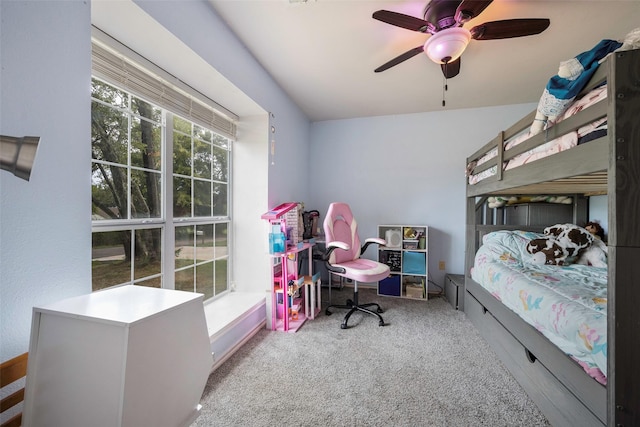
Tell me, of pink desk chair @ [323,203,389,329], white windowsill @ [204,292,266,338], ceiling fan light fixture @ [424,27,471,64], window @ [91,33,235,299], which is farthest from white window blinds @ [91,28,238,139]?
ceiling fan light fixture @ [424,27,471,64]

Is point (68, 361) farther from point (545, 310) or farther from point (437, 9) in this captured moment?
point (437, 9)

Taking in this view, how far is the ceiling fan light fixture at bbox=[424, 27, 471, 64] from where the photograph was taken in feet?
4.81

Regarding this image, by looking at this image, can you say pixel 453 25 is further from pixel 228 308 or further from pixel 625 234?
pixel 228 308

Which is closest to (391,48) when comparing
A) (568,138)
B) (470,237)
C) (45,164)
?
(568,138)

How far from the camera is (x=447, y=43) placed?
1.51m

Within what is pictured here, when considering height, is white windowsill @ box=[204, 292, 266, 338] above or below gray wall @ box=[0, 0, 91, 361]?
below

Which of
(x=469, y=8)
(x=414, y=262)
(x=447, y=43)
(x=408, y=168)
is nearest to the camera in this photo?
(x=469, y=8)

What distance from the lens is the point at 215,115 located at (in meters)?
2.16

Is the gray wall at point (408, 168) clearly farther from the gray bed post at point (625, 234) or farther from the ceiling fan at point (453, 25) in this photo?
the gray bed post at point (625, 234)

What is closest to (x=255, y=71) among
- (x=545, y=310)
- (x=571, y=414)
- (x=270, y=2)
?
(x=270, y=2)

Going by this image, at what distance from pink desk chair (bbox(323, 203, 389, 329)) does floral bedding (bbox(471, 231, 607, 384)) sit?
0.89m

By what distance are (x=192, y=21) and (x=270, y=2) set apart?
1.57ft

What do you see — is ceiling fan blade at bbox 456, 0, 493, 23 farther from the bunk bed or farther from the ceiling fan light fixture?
the bunk bed

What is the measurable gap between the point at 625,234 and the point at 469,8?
4.02 feet
